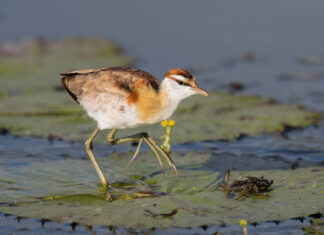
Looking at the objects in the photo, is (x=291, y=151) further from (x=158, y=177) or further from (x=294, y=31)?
(x=294, y=31)

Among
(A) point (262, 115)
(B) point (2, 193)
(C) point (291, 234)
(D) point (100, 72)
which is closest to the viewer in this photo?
(C) point (291, 234)

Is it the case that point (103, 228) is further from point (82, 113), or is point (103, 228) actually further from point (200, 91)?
point (82, 113)

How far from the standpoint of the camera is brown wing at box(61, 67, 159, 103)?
6984mm

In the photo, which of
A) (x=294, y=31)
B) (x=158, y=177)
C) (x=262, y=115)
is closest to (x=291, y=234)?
(x=158, y=177)

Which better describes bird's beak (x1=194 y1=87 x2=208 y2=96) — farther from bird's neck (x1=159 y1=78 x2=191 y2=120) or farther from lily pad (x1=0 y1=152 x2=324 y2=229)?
lily pad (x1=0 y1=152 x2=324 y2=229)

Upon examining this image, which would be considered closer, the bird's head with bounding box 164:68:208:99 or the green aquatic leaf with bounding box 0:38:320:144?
the bird's head with bounding box 164:68:208:99

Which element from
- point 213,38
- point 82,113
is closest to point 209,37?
point 213,38

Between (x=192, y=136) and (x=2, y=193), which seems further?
(x=192, y=136)

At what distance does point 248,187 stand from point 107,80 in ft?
7.09

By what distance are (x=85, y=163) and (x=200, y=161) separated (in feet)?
5.26

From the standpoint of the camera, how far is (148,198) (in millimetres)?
6691

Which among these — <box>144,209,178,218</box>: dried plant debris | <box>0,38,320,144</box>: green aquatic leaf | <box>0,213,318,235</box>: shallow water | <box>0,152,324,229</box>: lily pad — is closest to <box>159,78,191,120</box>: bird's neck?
<box>0,152,324,229</box>: lily pad

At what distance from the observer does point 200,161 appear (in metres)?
8.02

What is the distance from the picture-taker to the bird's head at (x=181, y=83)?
6730 millimetres
